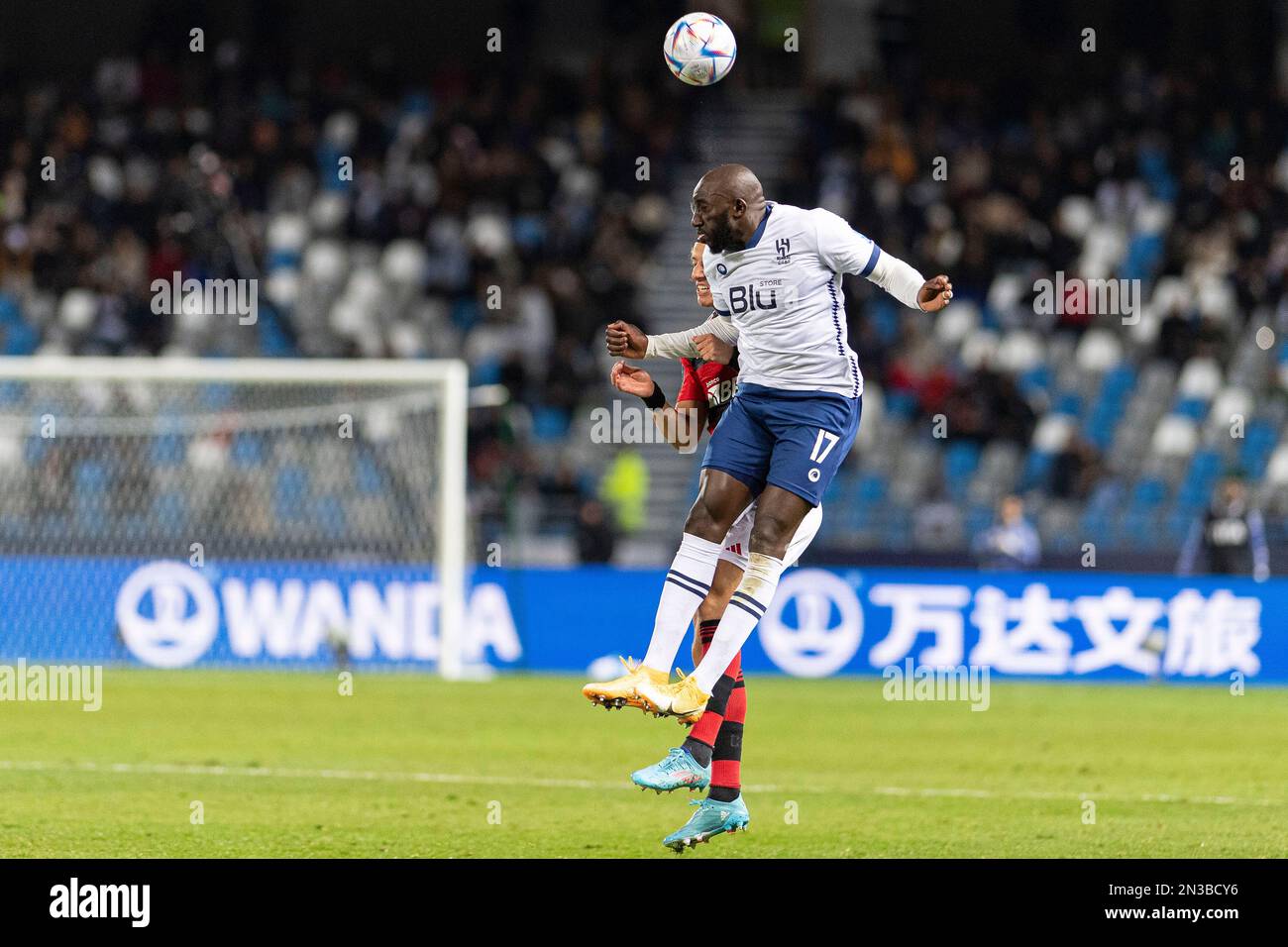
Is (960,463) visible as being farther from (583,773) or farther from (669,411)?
(669,411)

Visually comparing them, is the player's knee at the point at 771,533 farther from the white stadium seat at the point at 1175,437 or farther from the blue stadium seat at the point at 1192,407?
the blue stadium seat at the point at 1192,407

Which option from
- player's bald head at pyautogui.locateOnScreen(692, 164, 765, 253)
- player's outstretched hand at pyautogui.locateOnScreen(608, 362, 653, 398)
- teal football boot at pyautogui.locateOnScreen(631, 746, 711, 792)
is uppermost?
player's bald head at pyautogui.locateOnScreen(692, 164, 765, 253)

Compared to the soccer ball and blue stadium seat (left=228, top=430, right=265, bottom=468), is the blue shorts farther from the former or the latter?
blue stadium seat (left=228, top=430, right=265, bottom=468)

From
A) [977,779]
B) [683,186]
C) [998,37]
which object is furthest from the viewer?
[998,37]

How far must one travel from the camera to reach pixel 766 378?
30.5ft

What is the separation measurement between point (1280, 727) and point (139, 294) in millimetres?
15965

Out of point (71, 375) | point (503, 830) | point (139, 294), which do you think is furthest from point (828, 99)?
point (503, 830)

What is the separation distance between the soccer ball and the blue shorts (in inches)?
58.2

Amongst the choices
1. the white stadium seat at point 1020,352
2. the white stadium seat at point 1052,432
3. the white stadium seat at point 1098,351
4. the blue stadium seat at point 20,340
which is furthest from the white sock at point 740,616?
the blue stadium seat at point 20,340

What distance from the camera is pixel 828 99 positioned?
2917 cm

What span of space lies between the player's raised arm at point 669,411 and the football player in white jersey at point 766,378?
0.19 m

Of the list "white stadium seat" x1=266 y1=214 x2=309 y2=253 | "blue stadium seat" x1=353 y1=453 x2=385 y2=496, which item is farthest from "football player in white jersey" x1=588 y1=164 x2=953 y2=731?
"white stadium seat" x1=266 y1=214 x2=309 y2=253

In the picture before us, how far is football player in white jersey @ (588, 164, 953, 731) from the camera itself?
898 centimetres
